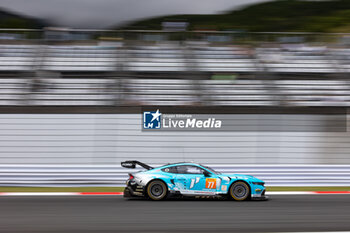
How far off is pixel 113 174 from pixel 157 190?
337cm

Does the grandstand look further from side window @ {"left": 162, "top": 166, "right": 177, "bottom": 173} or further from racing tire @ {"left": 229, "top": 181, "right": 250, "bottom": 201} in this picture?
racing tire @ {"left": 229, "top": 181, "right": 250, "bottom": 201}

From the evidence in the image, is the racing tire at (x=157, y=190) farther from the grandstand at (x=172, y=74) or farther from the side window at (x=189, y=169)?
the grandstand at (x=172, y=74)

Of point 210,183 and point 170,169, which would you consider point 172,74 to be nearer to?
point 170,169

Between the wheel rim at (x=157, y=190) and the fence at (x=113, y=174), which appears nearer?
the wheel rim at (x=157, y=190)

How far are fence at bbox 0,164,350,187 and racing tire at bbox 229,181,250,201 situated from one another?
3172 millimetres

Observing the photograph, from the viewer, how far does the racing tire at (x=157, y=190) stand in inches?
349

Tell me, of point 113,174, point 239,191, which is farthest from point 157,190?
point 113,174

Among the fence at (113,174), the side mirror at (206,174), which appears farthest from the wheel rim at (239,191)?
the fence at (113,174)

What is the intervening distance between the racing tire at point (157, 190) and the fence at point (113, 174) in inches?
126

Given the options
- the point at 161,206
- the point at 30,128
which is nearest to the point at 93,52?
the point at 30,128

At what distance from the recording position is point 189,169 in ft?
30.0

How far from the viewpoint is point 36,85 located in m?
15.4

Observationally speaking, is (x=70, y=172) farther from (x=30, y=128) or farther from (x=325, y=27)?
(x=325, y=27)

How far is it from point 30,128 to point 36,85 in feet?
11.5
